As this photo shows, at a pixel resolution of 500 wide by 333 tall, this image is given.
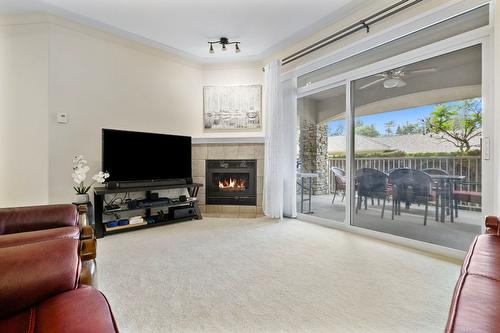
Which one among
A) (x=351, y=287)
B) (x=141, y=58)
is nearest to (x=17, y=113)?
(x=141, y=58)

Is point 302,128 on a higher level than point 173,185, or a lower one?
higher

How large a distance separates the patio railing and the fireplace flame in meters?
1.90

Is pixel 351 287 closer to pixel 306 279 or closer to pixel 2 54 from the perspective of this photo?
pixel 306 279

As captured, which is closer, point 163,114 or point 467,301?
point 467,301

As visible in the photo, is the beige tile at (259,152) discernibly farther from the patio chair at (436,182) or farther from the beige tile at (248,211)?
the patio chair at (436,182)

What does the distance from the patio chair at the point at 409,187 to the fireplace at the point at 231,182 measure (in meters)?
2.10

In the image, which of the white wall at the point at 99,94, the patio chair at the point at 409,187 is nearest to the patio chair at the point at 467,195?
the patio chair at the point at 409,187

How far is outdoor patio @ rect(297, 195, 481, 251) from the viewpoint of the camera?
2.27m

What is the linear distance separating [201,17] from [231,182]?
249cm

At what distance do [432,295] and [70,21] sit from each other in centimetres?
462


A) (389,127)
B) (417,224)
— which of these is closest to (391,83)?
(389,127)

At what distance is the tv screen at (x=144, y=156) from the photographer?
3.14 metres

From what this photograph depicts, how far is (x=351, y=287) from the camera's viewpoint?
1714 mm

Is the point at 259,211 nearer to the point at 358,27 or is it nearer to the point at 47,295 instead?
the point at 358,27
